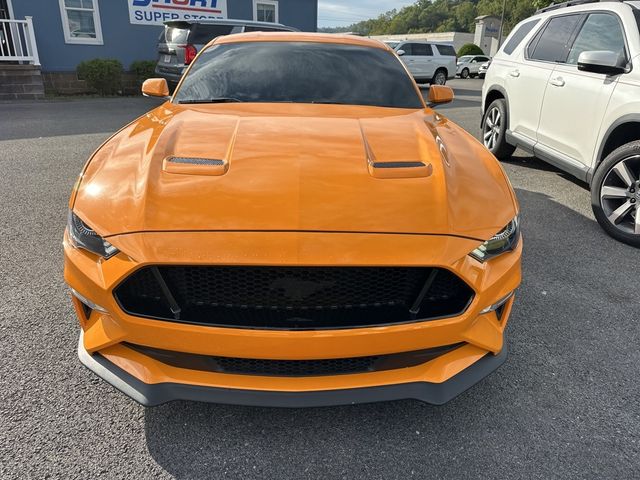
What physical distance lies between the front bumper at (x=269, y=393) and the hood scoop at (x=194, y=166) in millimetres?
838

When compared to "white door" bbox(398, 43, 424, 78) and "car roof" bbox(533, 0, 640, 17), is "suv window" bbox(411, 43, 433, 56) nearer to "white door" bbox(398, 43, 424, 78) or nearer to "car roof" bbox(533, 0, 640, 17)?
"white door" bbox(398, 43, 424, 78)

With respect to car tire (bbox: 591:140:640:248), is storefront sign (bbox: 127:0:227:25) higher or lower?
higher

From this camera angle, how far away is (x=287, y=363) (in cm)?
183

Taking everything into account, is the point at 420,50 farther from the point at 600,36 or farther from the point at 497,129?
the point at 600,36

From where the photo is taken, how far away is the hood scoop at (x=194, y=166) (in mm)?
2068

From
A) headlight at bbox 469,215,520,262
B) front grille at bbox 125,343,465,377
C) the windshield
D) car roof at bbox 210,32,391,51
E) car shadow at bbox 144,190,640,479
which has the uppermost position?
car roof at bbox 210,32,391,51

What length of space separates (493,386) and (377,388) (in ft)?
2.89

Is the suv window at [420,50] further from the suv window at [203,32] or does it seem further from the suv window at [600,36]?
the suv window at [600,36]

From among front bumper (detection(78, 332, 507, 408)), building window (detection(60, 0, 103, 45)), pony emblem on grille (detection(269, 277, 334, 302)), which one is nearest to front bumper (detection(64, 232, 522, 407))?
front bumper (detection(78, 332, 507, 408))

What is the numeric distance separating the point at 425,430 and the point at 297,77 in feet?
7.70

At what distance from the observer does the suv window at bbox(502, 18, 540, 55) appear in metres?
6.23

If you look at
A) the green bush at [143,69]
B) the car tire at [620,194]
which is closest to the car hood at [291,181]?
the car tire at [620,194]

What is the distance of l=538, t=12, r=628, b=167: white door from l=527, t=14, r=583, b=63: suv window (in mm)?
144

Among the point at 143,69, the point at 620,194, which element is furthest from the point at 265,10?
the point at 620,194
